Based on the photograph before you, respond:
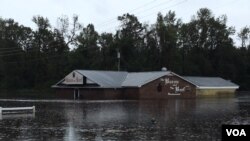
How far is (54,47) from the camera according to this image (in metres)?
108

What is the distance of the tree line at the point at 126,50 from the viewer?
9869 centimetres

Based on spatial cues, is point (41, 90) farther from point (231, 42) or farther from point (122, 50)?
point (231, 42)

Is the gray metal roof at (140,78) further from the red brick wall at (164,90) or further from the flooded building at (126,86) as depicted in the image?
the red brick wall at (164,90)

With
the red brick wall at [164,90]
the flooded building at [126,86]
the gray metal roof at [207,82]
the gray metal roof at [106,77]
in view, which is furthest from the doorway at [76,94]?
the gray metal roof at [207,82]

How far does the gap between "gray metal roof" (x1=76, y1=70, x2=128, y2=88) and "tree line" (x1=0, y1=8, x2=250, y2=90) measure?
2692cm

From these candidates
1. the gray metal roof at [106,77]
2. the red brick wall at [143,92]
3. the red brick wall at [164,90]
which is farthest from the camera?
the gray metal roof at [106,77]

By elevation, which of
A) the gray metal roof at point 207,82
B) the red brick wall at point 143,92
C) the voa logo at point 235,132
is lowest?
the voa logo at point 235,132

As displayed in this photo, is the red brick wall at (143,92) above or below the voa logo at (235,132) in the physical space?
above

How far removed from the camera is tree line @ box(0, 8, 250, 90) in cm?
9869

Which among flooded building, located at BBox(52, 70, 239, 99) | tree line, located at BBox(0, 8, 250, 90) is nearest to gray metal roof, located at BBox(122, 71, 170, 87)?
flooded building, located at BBox(52, 70, 239, 99)

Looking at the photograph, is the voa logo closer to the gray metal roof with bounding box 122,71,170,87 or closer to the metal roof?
the metal roof

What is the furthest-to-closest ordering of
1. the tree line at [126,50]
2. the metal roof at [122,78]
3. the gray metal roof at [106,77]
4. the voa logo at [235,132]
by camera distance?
the tree line at [126,50]
the metal roof at [122,78]
the gray metal roof at [106,77]
the voa logo at [235,132]

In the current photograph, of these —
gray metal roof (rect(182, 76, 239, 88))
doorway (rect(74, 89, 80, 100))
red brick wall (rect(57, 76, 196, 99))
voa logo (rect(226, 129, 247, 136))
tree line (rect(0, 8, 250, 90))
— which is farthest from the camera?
tree line (rect(0, 8, 250, 90))

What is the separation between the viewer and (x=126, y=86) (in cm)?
6562
